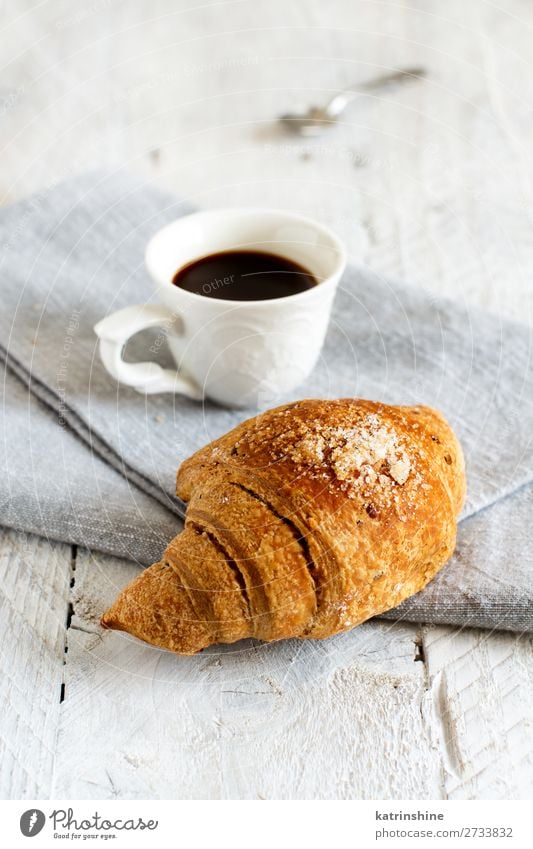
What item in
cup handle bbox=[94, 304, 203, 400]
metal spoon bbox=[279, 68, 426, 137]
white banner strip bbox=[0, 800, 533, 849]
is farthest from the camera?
metal spoon bbox=[279, 68, 426, 137]

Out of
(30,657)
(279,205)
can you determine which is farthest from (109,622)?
(279,205)

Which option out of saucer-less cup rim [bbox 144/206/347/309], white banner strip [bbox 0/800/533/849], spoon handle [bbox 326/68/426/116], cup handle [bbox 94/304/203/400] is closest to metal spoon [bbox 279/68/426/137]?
spoon handle [bbox 326/68/426/116]

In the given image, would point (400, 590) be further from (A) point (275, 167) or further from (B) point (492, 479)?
(A) point (275, 167)

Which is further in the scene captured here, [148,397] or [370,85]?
[370,85]

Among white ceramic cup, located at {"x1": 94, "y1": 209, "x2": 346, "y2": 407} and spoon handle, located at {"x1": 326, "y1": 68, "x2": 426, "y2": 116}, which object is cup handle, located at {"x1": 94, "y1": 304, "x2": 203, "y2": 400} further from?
spoon handle, located at {"x1": 326, "y1": 68, "x2": 426, "y2": 116}

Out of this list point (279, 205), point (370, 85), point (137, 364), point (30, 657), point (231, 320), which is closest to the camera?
point (30, 657)

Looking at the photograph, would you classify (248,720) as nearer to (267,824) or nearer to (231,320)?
(267,824)

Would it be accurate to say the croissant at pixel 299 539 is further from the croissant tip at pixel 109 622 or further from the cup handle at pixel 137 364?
the cup handle at pixel 137 364

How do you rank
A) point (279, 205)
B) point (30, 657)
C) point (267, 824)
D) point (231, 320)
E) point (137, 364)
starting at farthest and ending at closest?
point (279, 205) → point (137, 364) → point (231, 320) → point (30, 657) → point (267, 824)
